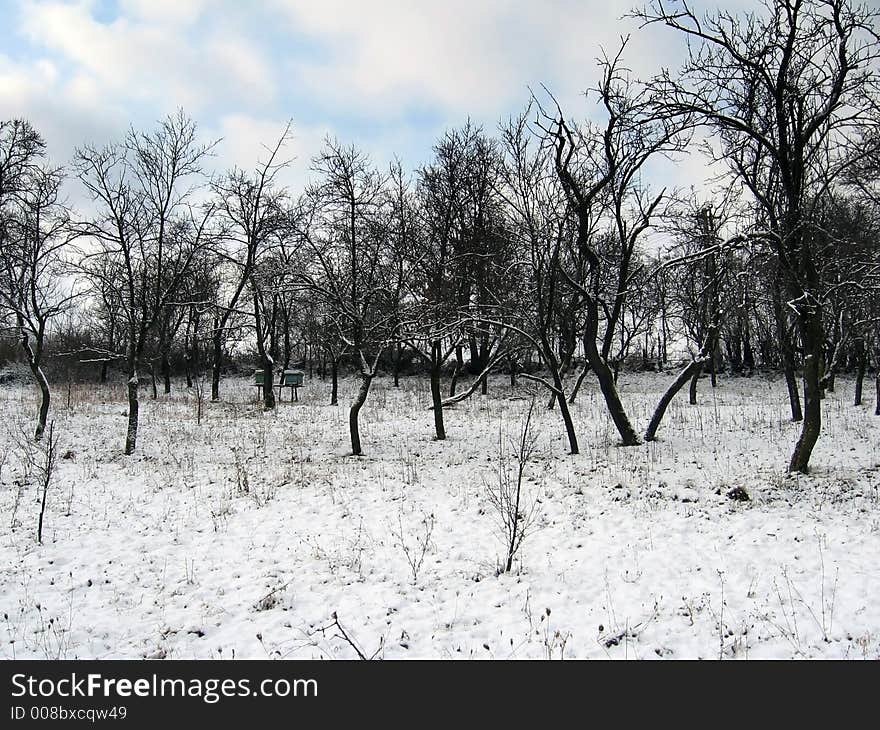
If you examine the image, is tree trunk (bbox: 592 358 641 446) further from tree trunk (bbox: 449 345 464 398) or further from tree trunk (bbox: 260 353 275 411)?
tree trunk (bbox: 260 353 275 411)

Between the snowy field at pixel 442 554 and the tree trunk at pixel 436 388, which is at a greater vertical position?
the tree trunk at pixel 436 388

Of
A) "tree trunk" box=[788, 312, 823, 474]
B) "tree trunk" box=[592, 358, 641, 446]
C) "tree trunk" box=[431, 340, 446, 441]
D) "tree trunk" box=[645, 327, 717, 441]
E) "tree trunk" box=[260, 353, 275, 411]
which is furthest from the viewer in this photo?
"tree trunk" box=[260, 353, 275, 411]

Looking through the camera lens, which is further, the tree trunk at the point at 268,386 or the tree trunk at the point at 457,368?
the tree trunk at the point at 268,386

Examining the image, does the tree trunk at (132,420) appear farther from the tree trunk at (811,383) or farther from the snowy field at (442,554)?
the tree trunk at (811,383)

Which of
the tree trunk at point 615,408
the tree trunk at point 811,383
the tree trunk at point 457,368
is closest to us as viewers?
the tree trunk at point 811,383

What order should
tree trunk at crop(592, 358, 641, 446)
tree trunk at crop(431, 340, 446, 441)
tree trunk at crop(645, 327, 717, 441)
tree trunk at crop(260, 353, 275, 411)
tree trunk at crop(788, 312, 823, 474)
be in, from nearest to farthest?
tree trunk at crop(788, 312, 823, 474) → tree trunk at crop(592, 358, 641, 446) → tree trunk at crop(645, 327, 717, 441) → tree trunk at crop(431, 340, 446, 441) → tree trunk at crop(260, 353, 275, 411)

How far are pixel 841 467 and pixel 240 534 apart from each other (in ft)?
34.1

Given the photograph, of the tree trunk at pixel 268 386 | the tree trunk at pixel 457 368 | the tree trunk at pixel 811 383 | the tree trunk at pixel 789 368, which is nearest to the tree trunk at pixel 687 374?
the tree trunk at pixel 811 383

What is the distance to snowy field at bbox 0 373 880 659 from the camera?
495 cm

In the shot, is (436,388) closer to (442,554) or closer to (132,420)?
(132,420)

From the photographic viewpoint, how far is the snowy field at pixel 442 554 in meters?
4.95

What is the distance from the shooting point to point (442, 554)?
22.8ft

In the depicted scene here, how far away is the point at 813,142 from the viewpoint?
30.6ft

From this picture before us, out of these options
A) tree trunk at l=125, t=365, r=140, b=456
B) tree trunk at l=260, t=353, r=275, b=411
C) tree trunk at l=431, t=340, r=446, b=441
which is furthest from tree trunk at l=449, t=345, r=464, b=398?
tree trunk at l=125, t=365, r=140, b=456
